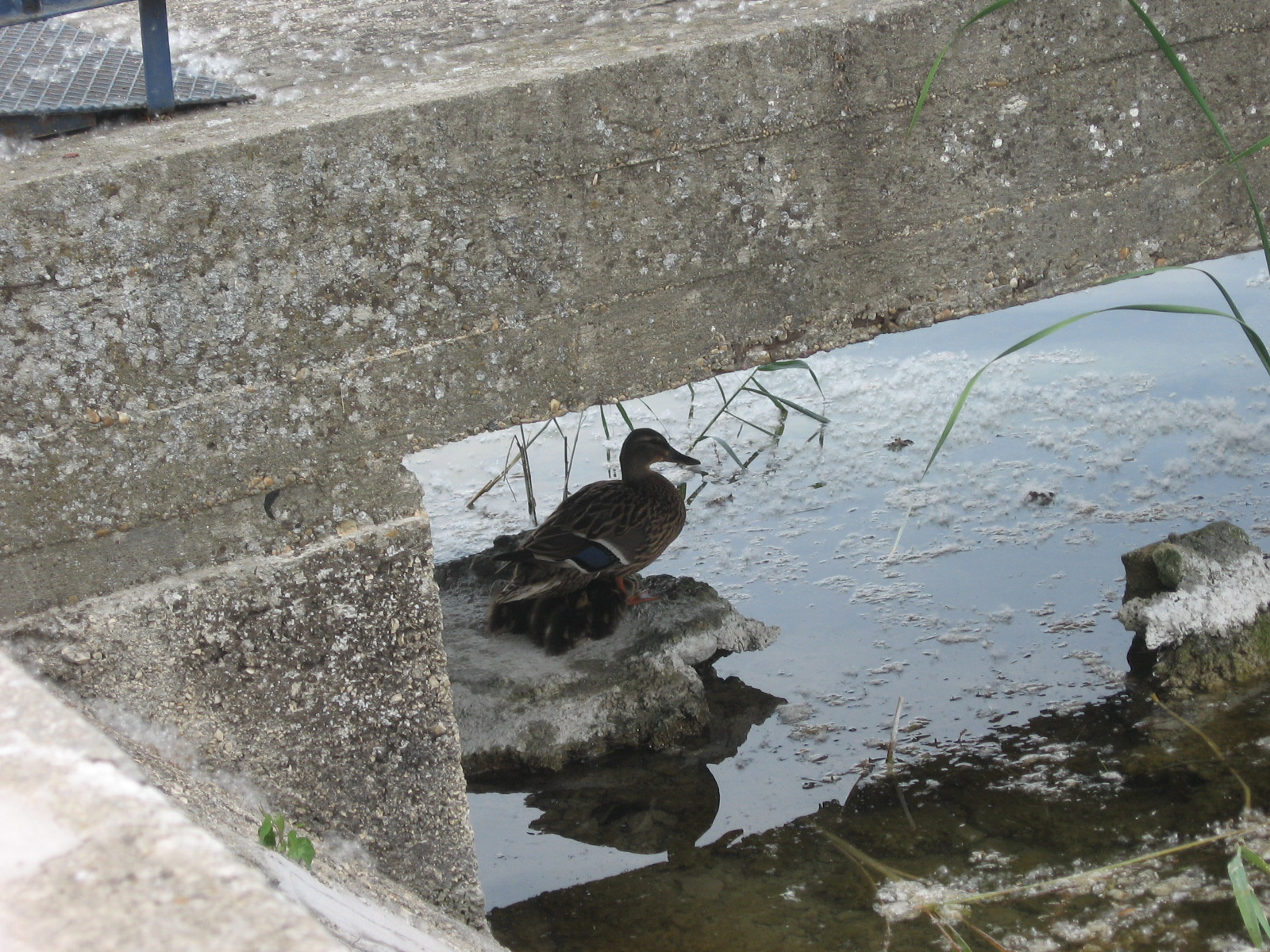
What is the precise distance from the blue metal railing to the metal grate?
31 mm

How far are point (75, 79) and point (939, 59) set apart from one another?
185cm

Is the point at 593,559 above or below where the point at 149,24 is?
below

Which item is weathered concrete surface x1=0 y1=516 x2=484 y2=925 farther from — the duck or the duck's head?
the duck's head

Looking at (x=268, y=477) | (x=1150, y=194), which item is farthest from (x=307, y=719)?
(x=1150, y=194)

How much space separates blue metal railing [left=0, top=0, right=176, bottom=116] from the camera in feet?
6.70

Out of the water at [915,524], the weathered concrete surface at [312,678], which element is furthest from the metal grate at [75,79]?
the water at [915,524]

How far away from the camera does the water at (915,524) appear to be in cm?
323

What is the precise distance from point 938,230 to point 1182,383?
3137 mm

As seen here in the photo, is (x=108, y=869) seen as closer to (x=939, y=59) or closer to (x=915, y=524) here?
(x=939, y=59)

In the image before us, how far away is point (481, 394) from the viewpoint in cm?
237

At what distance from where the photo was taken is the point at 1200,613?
342 centimetres

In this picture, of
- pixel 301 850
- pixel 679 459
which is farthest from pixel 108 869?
pixel 679 459

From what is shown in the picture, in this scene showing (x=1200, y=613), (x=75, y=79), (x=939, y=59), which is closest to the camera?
(x=939, y=59)

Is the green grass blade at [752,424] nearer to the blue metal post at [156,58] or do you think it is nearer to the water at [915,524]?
the water at [915,524]
